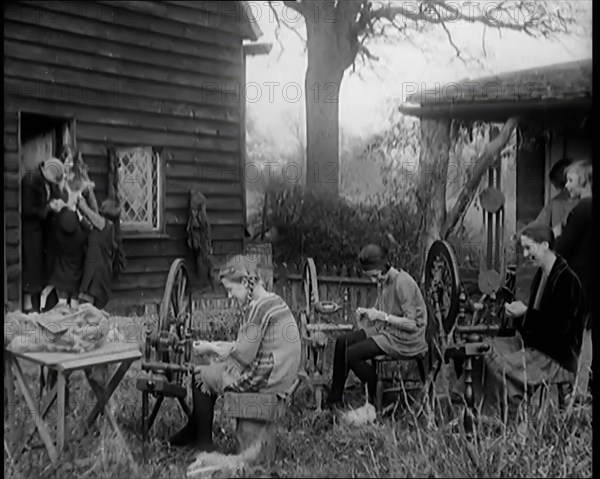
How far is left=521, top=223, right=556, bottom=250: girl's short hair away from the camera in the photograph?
2.88 metres

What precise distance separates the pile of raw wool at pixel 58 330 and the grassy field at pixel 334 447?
4.2 inches

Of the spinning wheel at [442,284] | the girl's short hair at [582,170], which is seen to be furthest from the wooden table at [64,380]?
the girl's short hair at [582,170]

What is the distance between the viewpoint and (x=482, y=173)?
292 cm

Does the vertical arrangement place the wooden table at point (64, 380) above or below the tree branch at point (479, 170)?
below

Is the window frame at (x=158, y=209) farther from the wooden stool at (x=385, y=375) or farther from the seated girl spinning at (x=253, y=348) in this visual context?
the wooden stool at (x=385, y=375)

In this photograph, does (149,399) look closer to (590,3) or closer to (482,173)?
(482,173)

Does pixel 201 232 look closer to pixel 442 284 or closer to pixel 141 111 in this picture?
pixel 141 111

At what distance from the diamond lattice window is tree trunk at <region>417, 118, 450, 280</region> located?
98 centimetres

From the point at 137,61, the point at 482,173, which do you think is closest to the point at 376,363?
the point at 482,173

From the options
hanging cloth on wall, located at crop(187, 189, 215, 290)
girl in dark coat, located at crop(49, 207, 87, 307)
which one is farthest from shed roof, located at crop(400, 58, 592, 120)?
girl in dark coat, located at crop(49, 207, 87, 307)

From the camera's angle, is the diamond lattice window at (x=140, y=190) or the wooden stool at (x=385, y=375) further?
the diamond lattice window at (x=140, y=190)

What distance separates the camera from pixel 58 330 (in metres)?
3.00

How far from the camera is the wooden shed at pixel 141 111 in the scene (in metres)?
3.00

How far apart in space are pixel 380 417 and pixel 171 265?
0.94m
